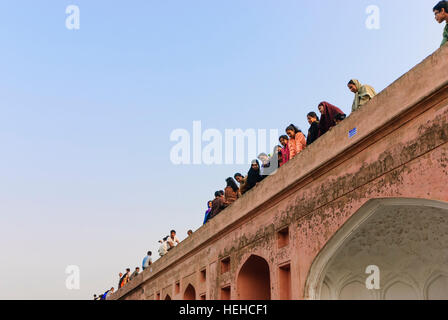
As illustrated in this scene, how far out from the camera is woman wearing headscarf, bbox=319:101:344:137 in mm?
9156

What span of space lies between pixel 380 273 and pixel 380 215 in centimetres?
261

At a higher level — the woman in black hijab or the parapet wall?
the woman in black hijab

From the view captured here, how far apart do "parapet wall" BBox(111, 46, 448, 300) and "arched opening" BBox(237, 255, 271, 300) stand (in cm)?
3

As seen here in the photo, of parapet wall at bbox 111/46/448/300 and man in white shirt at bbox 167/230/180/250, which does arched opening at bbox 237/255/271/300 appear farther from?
man in white shirt at bbox 167/230/180/250

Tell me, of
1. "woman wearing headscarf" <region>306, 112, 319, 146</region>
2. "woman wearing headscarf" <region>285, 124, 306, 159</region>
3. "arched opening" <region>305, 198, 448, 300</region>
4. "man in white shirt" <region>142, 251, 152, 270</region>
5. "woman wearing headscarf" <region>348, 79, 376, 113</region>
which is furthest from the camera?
"man in white shirt" <region>142, 251, 152, 270</region>

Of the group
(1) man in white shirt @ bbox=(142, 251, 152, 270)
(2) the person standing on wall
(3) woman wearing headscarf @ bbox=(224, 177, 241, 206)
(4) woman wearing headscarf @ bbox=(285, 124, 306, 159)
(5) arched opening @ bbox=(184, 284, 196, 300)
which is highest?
(2) the person standing on wall

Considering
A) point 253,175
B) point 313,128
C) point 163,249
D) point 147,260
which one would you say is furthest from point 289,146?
point 147,260

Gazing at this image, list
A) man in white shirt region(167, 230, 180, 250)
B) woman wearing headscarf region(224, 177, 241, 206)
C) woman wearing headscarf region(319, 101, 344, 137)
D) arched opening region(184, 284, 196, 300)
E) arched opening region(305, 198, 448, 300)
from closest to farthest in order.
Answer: arched opening region(305, 198, 448, 300) < woman wearing headscarf region(319, 101, 344, 137) < woman wearing headscarf region(224, 177, 241, 206) < arched opening region(184, 284, 196, 300) < man in white shirt region(167, 230, 180, 250)

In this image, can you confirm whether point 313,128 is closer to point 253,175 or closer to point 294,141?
point 294,141

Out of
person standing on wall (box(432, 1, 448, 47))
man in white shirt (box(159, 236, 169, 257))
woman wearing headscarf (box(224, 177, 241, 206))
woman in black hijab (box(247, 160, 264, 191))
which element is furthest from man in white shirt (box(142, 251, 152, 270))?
person standing on wall (box(432, 1, 448, 47))

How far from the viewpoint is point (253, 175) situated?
1166cm
